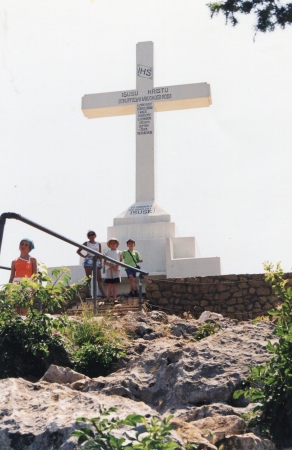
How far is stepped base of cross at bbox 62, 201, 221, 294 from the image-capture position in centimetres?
1221

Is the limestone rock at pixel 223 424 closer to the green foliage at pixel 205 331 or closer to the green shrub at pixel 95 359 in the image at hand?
the green shrub at pixel 95 359

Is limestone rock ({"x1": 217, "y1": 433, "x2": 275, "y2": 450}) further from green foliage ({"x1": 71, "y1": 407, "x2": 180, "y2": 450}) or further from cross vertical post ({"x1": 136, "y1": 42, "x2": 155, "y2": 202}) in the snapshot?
cross vertical post ({"x1": 136, "y1": 42, "x2": 155, "y2": 202})

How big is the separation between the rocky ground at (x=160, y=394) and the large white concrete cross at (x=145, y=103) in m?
8.51

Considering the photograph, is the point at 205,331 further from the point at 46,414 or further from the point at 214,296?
the point at 214,296

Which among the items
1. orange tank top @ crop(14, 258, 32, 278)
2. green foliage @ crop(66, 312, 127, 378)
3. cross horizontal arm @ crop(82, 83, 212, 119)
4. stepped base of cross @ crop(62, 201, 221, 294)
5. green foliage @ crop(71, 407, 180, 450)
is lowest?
green foliage @ crop(71, 407, 180, 450)

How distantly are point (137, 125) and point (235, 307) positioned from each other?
19.7 feet

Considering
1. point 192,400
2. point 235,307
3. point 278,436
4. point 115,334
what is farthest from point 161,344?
point 235,307

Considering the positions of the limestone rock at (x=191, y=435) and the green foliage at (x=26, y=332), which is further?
the green foliage at (x=26, y=332)

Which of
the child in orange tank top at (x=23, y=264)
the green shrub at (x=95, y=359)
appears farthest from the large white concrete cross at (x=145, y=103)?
the green shrub at (x=95, y=359)

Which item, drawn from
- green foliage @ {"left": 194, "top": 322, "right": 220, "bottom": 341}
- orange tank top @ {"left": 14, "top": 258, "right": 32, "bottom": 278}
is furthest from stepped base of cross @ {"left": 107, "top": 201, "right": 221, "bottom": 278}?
green foliage @ {"left": 194, "top": 322, "right": 220, "bottom": 341}

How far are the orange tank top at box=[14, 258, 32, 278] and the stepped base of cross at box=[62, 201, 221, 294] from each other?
518 centimetres

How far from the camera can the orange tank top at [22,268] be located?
Result: 22.9ft

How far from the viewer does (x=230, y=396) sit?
3.84 m

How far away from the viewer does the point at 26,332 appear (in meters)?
4.72
